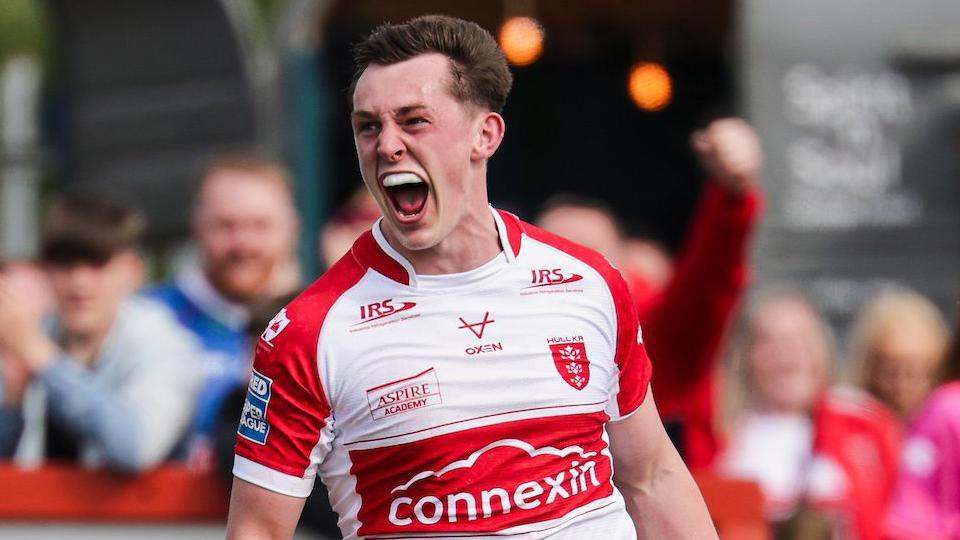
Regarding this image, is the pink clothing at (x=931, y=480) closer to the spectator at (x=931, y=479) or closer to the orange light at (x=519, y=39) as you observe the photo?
the spectator at (x=931, y=479)

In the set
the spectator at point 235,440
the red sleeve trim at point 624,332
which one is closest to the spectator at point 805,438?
the spectator at point 235,440

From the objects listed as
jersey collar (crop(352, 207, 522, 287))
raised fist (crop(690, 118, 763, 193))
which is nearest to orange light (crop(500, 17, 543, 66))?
raised fist (crop(690, 118, 763, 193))

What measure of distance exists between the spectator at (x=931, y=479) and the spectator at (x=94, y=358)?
244cm

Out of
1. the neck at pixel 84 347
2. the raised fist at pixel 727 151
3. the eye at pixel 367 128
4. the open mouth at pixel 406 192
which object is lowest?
the neck at pixel 84 347

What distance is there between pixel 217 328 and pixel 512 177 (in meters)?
7.85

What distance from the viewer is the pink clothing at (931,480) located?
601 cm

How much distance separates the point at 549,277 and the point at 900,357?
392 centimetres

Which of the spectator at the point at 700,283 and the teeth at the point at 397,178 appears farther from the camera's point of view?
the spectator at the point at 700,283

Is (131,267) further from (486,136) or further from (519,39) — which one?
(519,39)

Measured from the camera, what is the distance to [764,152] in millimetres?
10078

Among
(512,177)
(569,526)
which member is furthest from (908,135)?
(569,526)

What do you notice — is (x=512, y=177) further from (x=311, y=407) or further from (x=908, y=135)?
(x=311, y=407)

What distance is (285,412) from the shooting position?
3.74 m

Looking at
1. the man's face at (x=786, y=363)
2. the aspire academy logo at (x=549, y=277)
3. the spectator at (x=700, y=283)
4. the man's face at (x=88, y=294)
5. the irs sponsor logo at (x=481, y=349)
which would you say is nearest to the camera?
the irs sponsor logo at (x=481, y=349)
